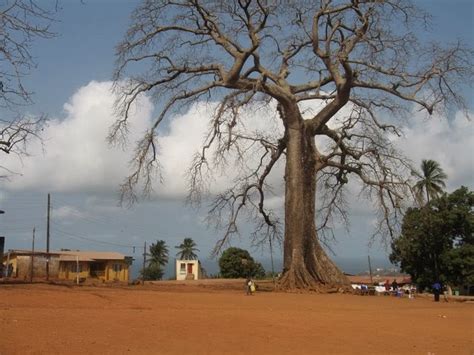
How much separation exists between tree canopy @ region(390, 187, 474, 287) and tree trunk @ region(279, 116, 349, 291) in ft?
59.1

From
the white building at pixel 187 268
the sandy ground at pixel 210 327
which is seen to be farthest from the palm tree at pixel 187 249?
the sandy ground at pixel 210 327

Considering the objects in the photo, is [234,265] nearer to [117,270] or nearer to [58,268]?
[117,270]

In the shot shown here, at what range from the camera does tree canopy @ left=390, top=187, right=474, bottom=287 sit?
3728cm

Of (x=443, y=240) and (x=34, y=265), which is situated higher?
(x=443, y=240)

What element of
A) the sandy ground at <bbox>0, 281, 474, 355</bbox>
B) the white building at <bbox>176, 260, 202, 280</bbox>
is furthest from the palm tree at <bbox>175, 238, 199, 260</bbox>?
the sandy ground at <bbox>0, 281, 474, 355</bbox>

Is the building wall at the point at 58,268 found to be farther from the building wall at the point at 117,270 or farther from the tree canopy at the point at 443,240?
the tree canopy at the point at 443,240

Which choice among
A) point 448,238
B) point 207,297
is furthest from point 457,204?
point 207,297

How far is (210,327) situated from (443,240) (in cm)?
3328

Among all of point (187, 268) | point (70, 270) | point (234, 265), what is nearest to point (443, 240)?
point (234, 265)

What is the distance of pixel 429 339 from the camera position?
904 centimetres

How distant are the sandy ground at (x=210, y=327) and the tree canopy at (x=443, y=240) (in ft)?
82.5

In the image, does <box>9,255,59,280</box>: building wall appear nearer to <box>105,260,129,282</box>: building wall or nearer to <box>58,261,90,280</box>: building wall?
<box>58,261,90,280</box>: building wall

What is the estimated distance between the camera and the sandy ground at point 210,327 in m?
7.31

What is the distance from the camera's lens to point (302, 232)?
779 inches
